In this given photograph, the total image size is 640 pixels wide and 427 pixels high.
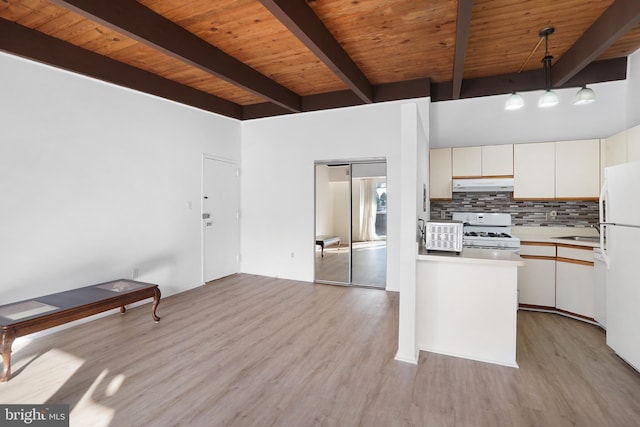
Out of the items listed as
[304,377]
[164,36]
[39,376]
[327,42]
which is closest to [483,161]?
[327,42]

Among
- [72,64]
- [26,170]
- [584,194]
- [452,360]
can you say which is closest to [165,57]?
[72,64]

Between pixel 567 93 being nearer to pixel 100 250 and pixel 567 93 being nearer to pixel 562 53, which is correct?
pixel 562 53

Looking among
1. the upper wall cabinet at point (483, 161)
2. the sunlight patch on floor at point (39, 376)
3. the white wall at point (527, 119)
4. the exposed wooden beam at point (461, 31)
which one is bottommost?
the sunlight patch on floor at point (39, 376)

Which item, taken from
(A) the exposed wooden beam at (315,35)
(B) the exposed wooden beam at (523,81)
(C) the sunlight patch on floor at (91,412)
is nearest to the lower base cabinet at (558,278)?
(B) the exposed wooden beam at (523,81)

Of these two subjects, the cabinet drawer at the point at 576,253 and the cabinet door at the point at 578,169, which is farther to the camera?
the cabinet door at the point at 578,169

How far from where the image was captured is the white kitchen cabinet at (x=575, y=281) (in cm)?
334

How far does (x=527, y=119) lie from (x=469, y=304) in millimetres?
3080

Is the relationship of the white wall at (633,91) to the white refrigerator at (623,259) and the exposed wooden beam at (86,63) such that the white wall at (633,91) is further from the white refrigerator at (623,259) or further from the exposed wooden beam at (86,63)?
the exposed wooden beam at (86,63)

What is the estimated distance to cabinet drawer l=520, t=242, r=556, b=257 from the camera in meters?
3.63

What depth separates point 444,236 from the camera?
2.72m

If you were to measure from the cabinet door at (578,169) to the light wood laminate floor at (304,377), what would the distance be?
1552 mm

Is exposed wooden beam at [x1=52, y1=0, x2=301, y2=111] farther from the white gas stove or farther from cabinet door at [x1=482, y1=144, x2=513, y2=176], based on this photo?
the white gas stove

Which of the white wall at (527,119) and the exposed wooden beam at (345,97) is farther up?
the exposed wooden beam at (345,97)

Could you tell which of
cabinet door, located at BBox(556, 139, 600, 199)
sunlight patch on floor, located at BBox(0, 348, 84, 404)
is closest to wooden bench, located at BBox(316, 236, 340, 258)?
cabinet door, located at BBox(556, 139, 600, 199)
